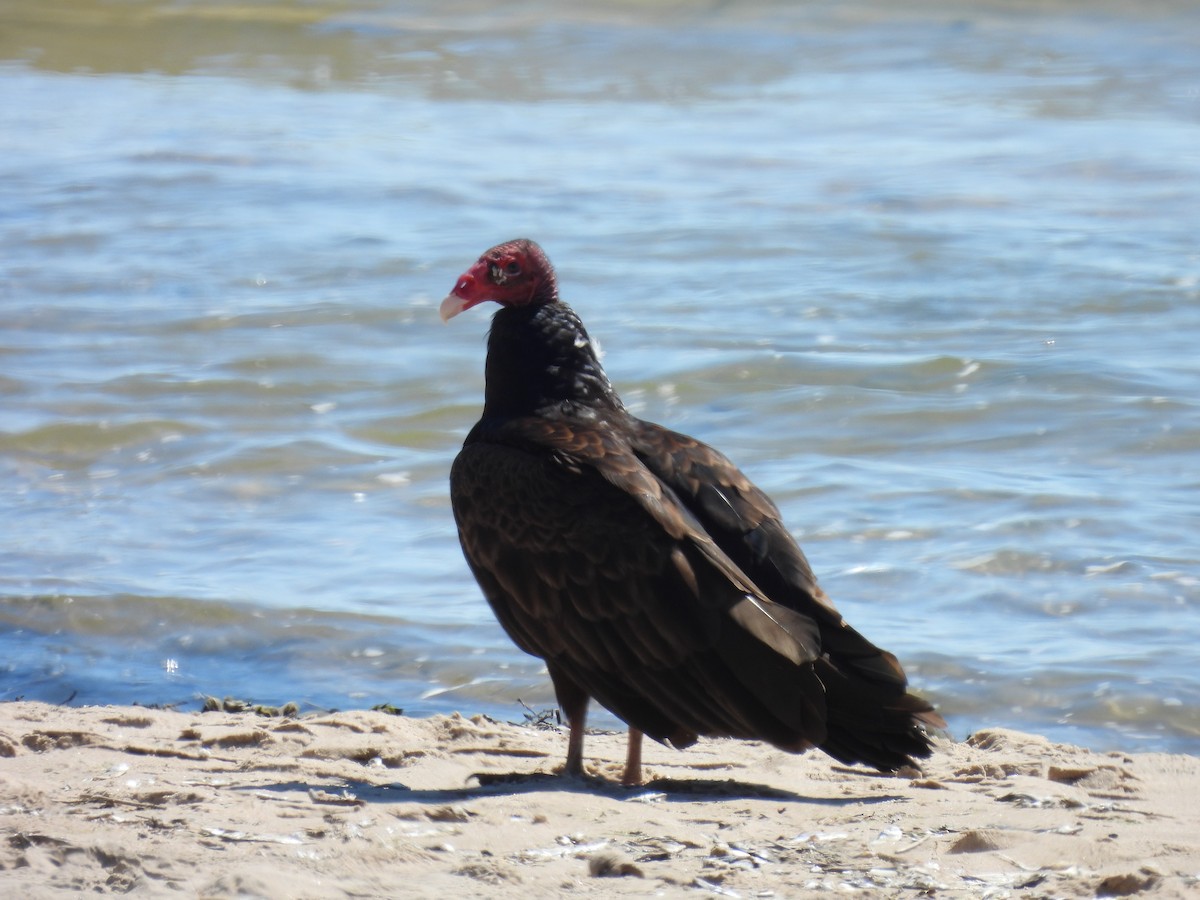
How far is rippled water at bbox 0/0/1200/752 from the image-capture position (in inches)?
223

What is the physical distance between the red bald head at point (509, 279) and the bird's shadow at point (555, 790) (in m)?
1.31

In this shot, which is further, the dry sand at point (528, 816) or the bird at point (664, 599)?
the bird at point (664, 599)

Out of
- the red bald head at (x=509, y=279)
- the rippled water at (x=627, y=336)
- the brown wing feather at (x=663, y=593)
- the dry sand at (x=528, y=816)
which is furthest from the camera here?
the rippled water at (x=627, y=336)

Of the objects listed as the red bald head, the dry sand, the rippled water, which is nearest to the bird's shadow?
the dry sand

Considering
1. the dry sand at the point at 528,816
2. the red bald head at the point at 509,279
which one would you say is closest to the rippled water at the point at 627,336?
Result: the dry sand at the point at 528,816

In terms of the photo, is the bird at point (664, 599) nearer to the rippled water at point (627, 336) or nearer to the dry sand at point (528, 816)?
the dry sand at point (528, 816)

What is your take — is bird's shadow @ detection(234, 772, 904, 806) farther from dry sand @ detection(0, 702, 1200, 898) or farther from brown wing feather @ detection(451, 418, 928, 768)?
brown wing feather @ detection(451, 418, 928, 768)

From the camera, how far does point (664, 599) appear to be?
3881 mm

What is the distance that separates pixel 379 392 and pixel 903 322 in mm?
3085

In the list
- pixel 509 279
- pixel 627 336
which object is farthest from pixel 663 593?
pixel 627 336

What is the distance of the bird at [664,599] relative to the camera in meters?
3.83

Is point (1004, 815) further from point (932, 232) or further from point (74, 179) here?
point (74, 179)

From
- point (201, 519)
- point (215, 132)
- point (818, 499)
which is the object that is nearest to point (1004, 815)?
point (818, 499)

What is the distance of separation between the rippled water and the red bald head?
1.32 metres
